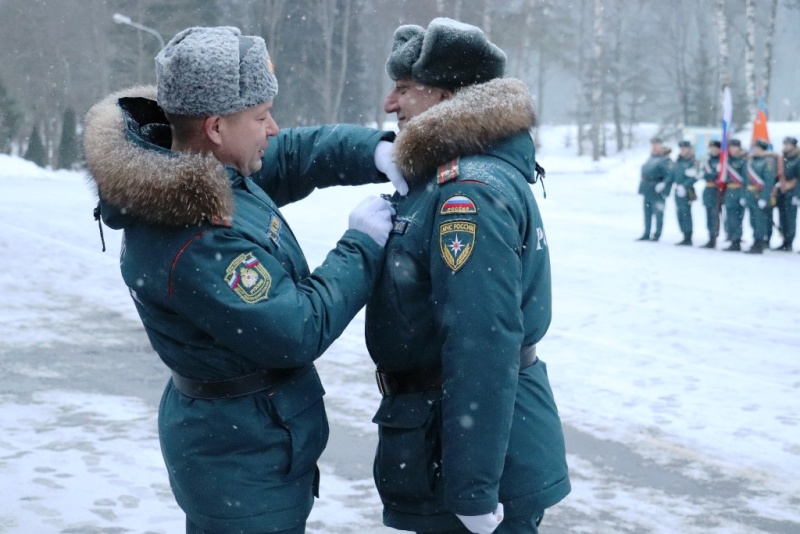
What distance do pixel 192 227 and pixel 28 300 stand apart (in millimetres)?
8349

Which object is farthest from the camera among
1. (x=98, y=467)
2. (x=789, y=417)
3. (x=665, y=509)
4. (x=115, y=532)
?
(x=789, y=417)

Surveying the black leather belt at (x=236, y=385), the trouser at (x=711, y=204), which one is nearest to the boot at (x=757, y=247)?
the trouser at (x=711, y=204)

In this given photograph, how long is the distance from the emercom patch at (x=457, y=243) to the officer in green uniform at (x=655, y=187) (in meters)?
15.0

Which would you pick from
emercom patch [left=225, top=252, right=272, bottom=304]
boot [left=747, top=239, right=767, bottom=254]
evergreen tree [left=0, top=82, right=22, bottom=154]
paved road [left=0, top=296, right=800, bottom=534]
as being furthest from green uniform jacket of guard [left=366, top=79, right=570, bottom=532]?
evergreen tree [left=0, top=82, right=22, bottom=154]

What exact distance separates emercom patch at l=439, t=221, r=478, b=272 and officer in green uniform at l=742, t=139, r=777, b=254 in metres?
14.5

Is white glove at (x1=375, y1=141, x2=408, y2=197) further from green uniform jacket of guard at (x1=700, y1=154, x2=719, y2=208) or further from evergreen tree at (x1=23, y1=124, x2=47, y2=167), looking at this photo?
evergreen tree at (x1=23, y1=124, x2=47, y2=167)

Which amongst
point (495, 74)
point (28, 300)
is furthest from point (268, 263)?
point (28, 300)

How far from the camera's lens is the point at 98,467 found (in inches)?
206

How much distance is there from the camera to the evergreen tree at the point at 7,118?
3875 cm

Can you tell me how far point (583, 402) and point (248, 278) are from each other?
4.65 metres

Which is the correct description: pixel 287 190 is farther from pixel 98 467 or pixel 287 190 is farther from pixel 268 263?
pixel 98 467

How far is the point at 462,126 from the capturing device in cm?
251

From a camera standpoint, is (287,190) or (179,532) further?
(179,532)

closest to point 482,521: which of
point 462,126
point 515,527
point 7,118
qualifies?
point 515,527
